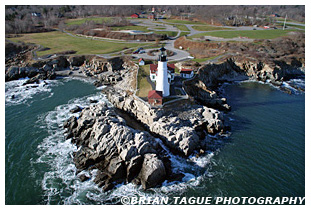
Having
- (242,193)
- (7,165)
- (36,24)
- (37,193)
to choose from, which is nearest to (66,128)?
(7,165)

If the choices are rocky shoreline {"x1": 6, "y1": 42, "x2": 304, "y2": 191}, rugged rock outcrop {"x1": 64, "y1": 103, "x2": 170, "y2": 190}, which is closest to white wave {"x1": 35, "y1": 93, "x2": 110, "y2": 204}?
A: rocky shoreline {"x1": 6, "y1": 42, "x2": 304, "y2": 191}

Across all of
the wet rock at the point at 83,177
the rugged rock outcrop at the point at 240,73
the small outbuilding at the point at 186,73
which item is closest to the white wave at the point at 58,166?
the wet rock at the point at 83,177

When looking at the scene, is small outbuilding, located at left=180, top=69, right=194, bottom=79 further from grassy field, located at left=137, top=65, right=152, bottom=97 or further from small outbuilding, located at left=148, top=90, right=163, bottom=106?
small outbuilding, located at left=148, top=90, right=163, bottom=106

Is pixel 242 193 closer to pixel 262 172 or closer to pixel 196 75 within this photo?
pixel 262 172

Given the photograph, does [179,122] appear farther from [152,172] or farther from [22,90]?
[22,90]

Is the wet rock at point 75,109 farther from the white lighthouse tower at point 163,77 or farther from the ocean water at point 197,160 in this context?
the white lighthouse tower at point 163,77

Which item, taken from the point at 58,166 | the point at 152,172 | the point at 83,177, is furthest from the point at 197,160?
the point at 58,166
